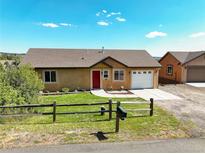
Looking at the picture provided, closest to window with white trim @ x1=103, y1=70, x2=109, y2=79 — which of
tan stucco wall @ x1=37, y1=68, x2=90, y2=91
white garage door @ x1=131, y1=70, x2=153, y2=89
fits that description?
tan stucco wall @ x1=37, y1=68, x2=90, y2=91

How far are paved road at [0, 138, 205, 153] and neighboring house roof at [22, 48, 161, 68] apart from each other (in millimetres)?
14156

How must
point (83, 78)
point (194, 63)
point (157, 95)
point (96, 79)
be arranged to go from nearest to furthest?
point (157, 95)
point (83, 78)
point (96, 79)
point (194, 63)

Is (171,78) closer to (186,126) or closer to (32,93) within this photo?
(186,126)

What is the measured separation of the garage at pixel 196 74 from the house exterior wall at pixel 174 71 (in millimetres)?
1375

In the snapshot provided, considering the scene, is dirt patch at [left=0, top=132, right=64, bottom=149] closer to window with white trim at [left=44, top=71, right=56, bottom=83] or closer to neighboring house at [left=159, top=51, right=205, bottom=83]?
window with white trim at [left=44, top=71, right=56, bottom=83]

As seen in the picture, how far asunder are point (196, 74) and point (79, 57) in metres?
17.9

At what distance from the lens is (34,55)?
2153 centimetres

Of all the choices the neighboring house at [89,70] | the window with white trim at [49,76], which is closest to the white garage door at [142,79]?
the neighboring house at [89,70]

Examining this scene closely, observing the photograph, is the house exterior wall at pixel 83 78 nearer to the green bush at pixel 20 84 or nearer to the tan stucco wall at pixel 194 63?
the green bush at pixel 20 84

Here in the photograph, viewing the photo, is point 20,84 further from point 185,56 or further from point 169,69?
point 185,56

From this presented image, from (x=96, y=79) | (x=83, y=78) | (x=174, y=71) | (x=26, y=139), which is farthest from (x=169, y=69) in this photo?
(x=26, y=139)

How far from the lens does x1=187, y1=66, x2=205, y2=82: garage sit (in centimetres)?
2738

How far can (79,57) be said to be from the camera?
22.2 metres

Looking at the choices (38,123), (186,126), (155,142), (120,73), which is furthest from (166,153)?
(120,73)
